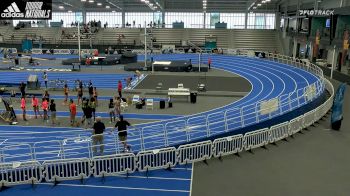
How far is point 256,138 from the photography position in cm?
1457

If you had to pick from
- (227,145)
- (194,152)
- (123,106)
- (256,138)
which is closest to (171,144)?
(194,152)

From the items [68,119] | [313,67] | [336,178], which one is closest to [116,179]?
[336,178]

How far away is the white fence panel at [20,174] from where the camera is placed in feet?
37.2

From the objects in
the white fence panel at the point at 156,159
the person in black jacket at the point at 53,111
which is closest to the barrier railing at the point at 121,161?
the white fence panel at the point at 156,159

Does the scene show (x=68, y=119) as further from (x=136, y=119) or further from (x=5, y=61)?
(x=5, y=61)

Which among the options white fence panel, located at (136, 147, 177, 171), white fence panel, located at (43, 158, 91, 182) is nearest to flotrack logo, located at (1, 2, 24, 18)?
white fence panel, located at (43, 158, 91, 182)

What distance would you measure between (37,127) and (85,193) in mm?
8504

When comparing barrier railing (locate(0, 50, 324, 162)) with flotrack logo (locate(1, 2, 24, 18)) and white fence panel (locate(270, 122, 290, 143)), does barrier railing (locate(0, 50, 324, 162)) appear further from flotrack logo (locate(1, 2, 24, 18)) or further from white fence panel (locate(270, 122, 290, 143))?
flotrack logo (locate(1, 2, 24, 18))

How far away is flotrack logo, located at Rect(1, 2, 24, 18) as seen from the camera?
1945 centimetres

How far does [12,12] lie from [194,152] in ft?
44.1

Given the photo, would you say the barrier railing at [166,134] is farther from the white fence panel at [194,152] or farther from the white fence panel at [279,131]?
the white fence panel at [279,131]

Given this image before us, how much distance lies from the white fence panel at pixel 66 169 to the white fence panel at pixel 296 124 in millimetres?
9180

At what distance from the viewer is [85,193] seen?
10.9 m

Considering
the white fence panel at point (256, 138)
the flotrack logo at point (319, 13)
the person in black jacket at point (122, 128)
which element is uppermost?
the flotrack logo at point (319, 13)
